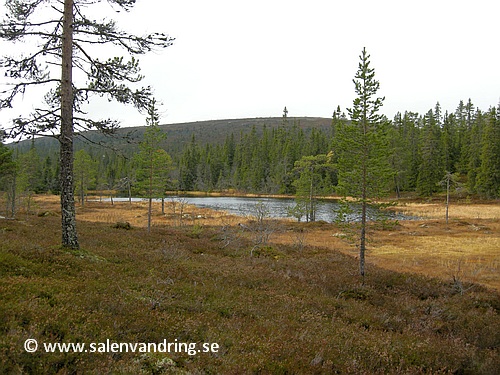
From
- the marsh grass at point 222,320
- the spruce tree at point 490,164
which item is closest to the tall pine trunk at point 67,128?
the marsh grass at point 222,320

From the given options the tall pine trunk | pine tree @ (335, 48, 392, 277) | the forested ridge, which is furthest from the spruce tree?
the tall pine trunk

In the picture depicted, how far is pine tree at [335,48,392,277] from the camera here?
14875mm

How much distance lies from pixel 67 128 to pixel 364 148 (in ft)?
40.8

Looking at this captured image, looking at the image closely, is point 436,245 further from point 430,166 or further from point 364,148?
point 430,166

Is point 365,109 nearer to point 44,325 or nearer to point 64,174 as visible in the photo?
point 64,174

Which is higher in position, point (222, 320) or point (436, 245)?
point (222, 320)

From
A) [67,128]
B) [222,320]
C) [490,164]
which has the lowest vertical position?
[222,320]

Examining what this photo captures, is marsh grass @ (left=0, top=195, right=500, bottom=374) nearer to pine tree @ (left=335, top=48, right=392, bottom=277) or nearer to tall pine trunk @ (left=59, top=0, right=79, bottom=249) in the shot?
tall pine trunk @ (left=59, top=0, right=79, bottom=249)

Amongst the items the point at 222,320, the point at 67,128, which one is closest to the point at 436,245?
the point at 222,320

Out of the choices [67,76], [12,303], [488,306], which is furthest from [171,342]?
[488,306]

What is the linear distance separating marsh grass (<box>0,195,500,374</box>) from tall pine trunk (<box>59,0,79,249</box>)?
926 mm

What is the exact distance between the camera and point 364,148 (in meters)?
15.2

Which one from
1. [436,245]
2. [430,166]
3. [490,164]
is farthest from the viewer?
[430,166]

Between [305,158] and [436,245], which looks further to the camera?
[305,158]
